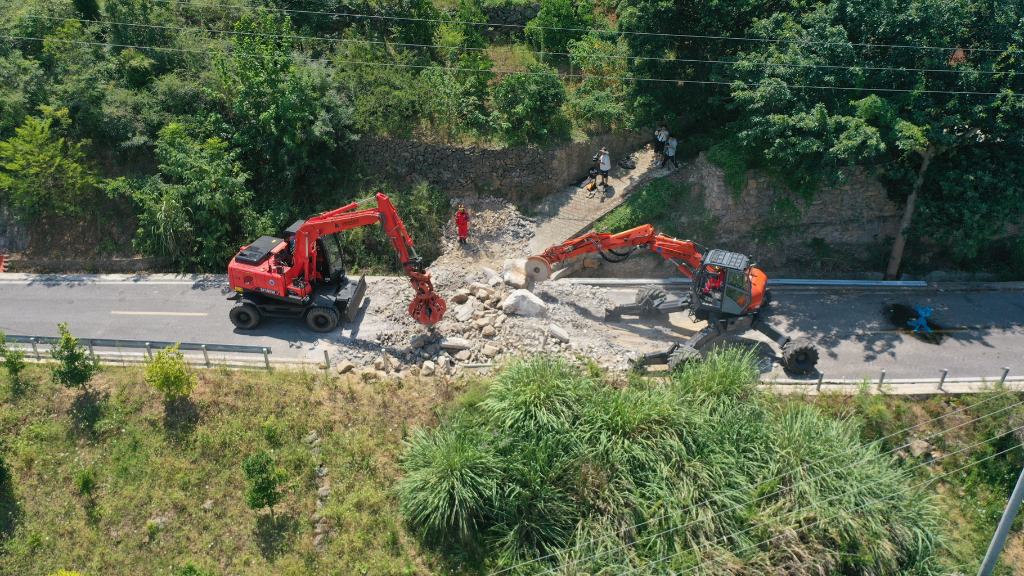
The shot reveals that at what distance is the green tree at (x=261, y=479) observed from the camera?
1223cm

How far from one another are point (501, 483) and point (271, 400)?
5.98m

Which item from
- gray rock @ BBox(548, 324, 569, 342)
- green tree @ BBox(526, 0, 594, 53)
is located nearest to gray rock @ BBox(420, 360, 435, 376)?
gray rock @ BBox(548, 324, 569, 342)

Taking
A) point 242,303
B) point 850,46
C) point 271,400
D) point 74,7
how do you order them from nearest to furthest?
point 271,400 → point 242,303 → point 850,46 → point 74,7

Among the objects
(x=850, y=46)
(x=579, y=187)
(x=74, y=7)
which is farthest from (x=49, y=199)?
(x=850, y=46)

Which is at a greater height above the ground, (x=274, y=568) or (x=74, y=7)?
(x=74, y=7)

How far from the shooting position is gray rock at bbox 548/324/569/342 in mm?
16438

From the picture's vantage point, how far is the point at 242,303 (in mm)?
16422

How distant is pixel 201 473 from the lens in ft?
44.7

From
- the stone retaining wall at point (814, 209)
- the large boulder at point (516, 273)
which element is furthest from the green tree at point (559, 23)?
the large boulder at point (516, 273)

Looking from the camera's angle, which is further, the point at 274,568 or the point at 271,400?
the point at 271,400

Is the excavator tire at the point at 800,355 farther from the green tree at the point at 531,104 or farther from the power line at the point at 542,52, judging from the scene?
the green tree at the point at 531,104

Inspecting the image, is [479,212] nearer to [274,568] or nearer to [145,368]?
[145,368]

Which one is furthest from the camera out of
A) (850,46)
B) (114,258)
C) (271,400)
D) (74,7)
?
(74,7)

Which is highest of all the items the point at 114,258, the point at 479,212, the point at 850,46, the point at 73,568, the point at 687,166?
the point at 850,46
